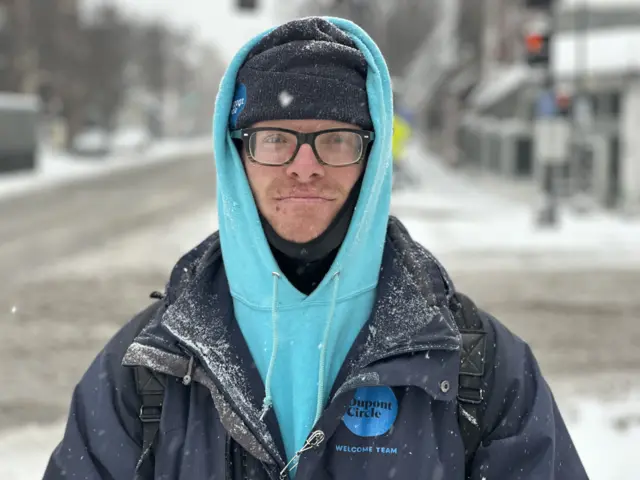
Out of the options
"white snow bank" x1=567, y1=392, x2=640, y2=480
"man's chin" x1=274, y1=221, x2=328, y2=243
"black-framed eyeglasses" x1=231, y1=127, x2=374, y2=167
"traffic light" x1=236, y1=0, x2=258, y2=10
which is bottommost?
"white snow bank" x1=567, y1=392, x2=640, y2=480

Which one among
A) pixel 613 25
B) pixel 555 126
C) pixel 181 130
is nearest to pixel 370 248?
pixel 555 126

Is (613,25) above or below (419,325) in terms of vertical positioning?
above

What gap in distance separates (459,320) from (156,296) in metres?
0.76

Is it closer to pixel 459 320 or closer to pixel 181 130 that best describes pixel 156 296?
pixel 459 320

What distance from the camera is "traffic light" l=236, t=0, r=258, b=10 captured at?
53.5ft

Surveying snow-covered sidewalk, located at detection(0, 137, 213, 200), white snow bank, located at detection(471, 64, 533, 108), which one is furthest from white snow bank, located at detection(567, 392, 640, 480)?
white snow bank, located at detection(471, 64, 533, 108)

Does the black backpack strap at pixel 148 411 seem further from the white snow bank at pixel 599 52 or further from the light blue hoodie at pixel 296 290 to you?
the white snow bank at pixel 599 52

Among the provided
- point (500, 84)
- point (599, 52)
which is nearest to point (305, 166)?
point (599, 52)

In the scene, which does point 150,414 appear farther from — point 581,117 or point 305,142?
point 581,117

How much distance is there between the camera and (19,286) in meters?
11.3

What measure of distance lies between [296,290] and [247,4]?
15212mm

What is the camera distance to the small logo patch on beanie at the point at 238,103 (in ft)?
6.54

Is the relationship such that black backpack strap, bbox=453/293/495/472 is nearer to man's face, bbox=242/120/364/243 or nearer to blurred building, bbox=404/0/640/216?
man's face, bbox=242/120/364/243

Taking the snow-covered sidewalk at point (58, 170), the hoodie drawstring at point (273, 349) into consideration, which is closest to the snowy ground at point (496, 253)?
the hoodie drawstring at point (273, 349)
